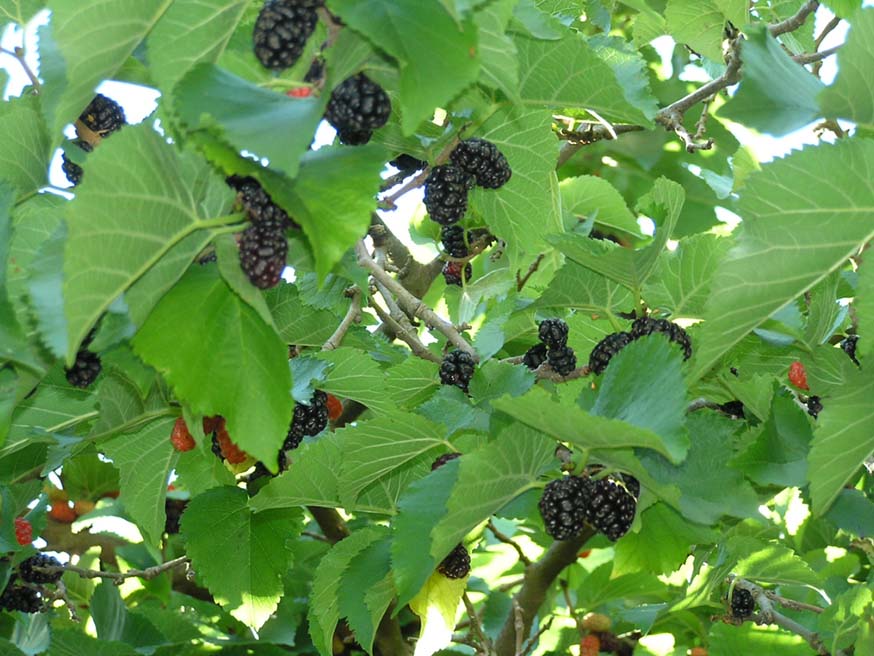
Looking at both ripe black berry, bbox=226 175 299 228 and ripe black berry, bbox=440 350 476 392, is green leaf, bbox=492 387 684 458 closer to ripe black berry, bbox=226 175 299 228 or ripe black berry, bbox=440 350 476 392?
ripe black berry, bbox=226 175 299 228

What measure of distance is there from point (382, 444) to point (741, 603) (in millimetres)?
Answer: 1092

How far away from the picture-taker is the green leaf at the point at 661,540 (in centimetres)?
170

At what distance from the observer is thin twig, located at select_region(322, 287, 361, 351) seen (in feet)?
6.04

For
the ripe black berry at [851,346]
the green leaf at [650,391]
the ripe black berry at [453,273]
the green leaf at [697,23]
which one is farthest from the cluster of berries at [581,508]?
the green leaf at [697,23]

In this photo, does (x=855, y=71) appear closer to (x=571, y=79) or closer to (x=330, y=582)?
(x=571, y=79)

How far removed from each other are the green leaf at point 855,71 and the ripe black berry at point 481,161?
1.77 feet

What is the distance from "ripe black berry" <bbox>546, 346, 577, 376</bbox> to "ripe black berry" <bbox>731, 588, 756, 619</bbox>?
815 millimetres

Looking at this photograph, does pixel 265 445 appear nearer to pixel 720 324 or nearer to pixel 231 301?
pixel 231 301

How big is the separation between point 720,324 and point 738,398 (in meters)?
0.44

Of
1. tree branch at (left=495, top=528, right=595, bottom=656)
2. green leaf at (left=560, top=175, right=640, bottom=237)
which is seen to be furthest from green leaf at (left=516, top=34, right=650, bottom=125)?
tree branch at (left=495, top=528, right=595, bottom=656)

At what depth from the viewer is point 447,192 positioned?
1668 mm

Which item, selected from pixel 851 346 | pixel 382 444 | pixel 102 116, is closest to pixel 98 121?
pixel 102 116

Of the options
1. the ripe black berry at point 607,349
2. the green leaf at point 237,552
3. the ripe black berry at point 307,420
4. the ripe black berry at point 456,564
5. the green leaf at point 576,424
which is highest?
the green leaf at point 576,424

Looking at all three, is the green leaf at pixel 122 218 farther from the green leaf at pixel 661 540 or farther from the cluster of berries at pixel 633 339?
the green leaf at pixel 661 540
